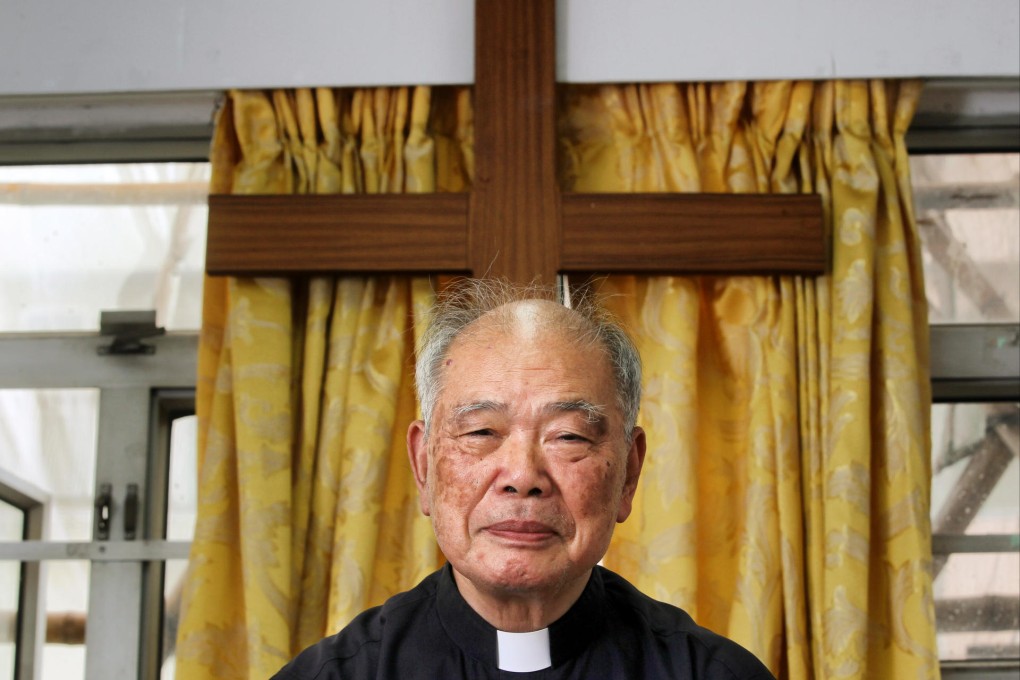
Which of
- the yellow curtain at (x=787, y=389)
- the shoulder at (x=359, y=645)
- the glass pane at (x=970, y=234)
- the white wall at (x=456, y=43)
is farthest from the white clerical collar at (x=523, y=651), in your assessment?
the glass pane at (x=970, y=234)

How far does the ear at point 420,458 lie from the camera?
1599 millimetres

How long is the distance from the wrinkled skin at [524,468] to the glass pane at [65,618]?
1154 millimetres

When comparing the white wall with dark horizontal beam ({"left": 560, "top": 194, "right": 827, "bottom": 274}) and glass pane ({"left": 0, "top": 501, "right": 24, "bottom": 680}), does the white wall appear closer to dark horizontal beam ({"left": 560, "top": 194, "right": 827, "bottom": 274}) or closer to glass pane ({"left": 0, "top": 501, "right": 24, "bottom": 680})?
dark horizontal beam ({"left": 560, "top": 194, "right": 827, "bottom": 274})

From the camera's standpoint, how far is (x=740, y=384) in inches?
86.7

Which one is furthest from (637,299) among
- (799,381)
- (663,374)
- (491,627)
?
(491,627)

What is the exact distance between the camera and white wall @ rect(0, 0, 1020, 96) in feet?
7.46

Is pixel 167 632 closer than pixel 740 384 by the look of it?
No

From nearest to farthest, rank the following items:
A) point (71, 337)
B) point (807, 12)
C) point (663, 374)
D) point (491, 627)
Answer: point (491, 627)
point (663, 374)
point (807, 12)
point (71, 337)

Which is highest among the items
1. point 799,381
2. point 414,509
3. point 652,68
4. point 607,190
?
point 652,68

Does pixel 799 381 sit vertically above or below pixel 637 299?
below

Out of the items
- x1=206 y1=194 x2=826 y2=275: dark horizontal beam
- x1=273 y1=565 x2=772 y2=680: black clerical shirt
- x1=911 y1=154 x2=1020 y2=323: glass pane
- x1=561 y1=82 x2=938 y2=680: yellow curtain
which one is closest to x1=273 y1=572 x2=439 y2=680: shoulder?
x1=273 y1=565 x2=772 y2=680: black clerical shirt

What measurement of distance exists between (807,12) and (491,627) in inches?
53.3

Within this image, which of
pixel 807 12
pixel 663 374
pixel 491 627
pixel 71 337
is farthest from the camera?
pixel 71 337

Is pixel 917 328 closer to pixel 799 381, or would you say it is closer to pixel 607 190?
pixel 799 381
